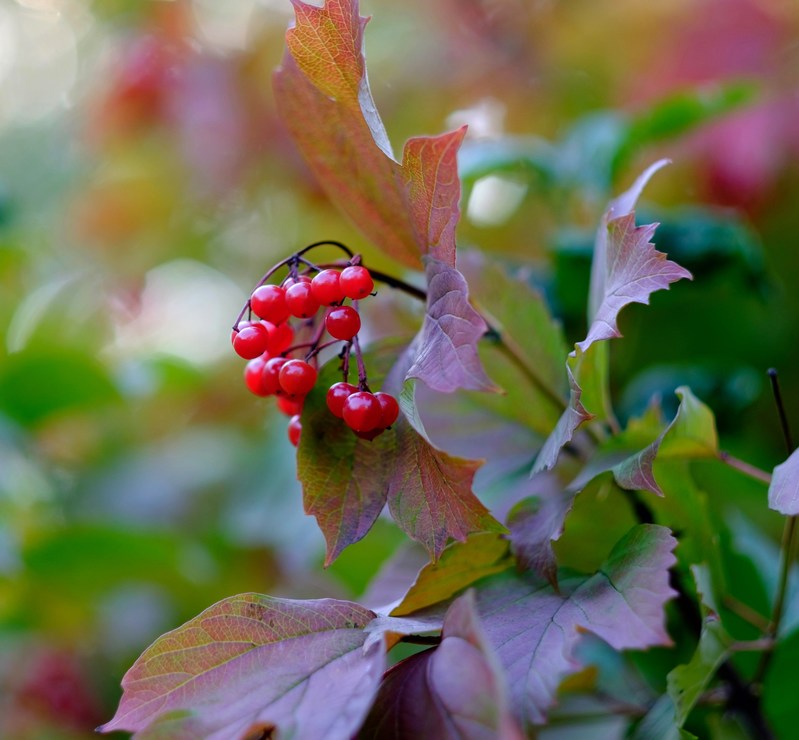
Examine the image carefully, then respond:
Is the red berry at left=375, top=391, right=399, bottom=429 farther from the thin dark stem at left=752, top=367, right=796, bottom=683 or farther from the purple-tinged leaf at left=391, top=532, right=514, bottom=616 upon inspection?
the thin dark stem at left=752, top=367, right=796, bottom=683

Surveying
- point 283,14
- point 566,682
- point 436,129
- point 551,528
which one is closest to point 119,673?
point 566,682

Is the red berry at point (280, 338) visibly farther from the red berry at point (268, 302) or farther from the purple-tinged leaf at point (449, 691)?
the purple-tinged leaf at point (449, 691)

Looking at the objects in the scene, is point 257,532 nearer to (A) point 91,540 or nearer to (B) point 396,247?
(A) point 91,540

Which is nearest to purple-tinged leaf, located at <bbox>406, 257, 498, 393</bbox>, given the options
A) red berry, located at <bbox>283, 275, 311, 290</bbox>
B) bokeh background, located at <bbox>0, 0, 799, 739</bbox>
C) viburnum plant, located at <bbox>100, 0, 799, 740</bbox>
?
viburnum plant, located at <bbox>100, 0, 799, 740</bbox>

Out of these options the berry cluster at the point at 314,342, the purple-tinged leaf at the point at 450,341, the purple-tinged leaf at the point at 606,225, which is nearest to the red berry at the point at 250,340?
the berry cluster at the point at 314,342

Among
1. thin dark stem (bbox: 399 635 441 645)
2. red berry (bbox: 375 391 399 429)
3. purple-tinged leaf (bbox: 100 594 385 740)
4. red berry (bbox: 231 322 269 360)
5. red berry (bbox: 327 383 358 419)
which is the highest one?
red berry (bbox: 231 322 269 360)

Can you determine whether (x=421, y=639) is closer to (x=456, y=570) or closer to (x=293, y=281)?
(x=456, y=570)
